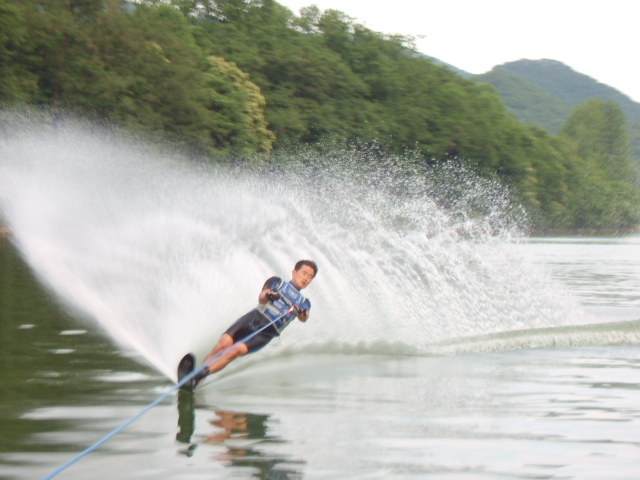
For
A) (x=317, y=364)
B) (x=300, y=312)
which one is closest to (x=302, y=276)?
(x=300, y=312)

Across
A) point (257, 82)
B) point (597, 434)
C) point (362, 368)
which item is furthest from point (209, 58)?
point (597, 434)

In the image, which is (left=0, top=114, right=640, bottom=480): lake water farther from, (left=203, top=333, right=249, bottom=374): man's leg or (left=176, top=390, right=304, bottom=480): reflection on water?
(left=203, top=333, right=249, bottom=374): man's leg

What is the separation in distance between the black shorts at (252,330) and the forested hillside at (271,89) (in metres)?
28.2

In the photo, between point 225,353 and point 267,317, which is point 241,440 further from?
point 267,317

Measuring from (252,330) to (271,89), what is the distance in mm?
46939

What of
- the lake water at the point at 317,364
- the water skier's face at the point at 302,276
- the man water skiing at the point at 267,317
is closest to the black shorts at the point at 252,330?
the man water skiing at the point at 267,317

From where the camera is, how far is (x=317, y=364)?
378 inches

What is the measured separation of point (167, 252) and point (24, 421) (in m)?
6.70

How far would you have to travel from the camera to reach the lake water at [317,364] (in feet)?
19.5

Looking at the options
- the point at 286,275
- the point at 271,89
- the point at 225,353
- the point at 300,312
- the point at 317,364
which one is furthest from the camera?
the point at 271,89

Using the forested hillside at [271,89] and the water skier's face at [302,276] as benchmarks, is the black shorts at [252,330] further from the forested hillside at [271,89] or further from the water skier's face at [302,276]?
the forested hillside at [271,89]

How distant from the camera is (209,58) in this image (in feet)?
155

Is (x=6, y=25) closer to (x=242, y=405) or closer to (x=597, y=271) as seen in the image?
(x=597, y=271)

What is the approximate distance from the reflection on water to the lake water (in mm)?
23
